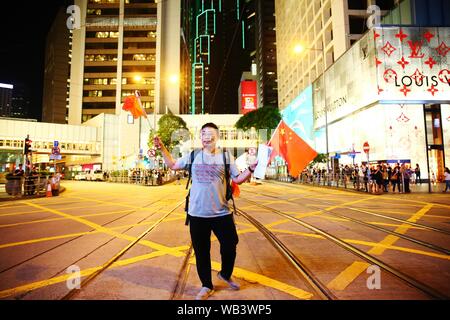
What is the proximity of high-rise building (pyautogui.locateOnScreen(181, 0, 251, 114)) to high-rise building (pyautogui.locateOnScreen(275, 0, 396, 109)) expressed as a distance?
78.6m

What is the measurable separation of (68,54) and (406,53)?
433 ft

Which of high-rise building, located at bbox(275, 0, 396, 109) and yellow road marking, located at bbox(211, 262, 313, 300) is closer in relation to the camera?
yellow road marking, located at bbox(211, 262, 313, 300)

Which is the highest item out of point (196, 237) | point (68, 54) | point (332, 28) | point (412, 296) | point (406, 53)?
point (68, 54)

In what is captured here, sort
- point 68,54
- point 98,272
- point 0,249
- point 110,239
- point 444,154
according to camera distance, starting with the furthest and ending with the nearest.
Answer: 1. point 68,54
2. point 444,154
3. point 110,239
4. point 0,249
5. point 98,272

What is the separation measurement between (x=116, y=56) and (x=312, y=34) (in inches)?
2422

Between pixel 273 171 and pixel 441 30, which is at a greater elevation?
pixel 441 30

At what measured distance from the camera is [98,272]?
371 cm

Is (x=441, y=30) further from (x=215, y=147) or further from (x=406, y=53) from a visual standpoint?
(x=215, y=147)

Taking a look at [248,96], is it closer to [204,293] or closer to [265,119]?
[265,119]

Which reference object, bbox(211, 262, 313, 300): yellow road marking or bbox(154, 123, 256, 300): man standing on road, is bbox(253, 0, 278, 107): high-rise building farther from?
bbox(154, 123, 256, 300): man standing on road

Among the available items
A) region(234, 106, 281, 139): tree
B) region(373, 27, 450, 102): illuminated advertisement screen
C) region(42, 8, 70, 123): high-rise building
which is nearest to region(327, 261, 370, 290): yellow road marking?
region(373, 27, 450, 102): illuminated advertisement screen

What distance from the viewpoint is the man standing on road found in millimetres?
3035

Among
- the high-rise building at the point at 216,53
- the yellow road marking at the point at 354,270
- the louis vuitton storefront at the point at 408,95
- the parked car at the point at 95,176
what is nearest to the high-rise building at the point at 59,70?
the high-rise building at the point at 216,53

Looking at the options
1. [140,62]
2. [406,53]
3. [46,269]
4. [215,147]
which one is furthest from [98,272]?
[140,62]
